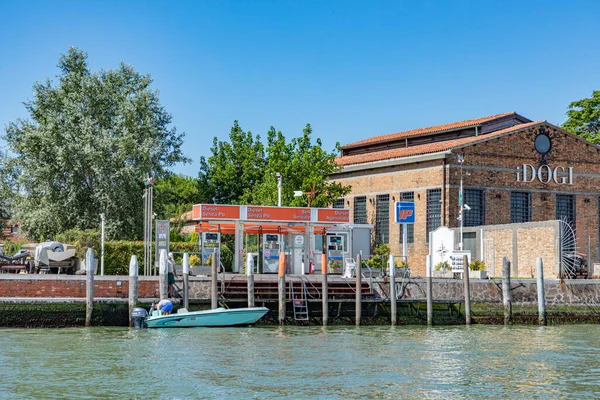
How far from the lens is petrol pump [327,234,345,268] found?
43219 millimetres

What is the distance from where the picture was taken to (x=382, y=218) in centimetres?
5650

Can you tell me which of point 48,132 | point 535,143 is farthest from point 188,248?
point 535,143

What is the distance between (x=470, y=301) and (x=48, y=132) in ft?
89.3

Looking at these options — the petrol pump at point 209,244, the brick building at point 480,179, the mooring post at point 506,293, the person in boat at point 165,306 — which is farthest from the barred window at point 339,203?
the person in boat at point 165,306

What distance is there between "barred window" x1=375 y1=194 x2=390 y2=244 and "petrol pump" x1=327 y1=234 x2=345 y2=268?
12617 millimetres

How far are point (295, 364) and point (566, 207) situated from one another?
3622 cm

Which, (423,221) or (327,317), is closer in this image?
(327,317)

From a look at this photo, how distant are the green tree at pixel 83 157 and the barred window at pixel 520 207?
2068 cm

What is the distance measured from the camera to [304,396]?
65.9 feet

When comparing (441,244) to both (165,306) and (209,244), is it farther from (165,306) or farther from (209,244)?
(165,306)

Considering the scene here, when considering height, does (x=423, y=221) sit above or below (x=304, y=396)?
above

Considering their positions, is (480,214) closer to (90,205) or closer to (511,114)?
(511,114)

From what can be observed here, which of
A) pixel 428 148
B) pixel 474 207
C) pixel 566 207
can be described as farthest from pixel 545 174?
pixel 428 148

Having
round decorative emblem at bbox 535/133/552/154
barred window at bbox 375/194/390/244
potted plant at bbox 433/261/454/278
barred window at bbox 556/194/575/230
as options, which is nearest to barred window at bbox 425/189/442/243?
barred window at bbox 375/194/390/244
